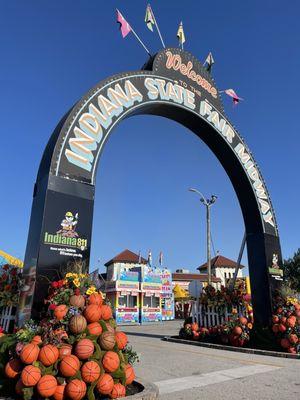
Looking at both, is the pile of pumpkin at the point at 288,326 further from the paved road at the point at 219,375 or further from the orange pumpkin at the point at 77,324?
the orange pumpkin at the point at 77,324

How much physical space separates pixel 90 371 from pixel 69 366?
29cm

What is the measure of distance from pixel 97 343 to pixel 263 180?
9.56 metres

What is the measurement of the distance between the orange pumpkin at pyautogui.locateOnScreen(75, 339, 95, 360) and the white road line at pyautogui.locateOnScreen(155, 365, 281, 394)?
150 cm

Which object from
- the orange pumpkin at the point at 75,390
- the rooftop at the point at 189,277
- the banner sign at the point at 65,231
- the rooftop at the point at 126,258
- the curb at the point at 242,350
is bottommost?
the orange pumpkin at the point at 75,390

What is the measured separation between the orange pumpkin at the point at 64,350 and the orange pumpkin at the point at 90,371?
300 millimetres

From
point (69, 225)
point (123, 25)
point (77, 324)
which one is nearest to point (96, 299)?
point (77, 324)

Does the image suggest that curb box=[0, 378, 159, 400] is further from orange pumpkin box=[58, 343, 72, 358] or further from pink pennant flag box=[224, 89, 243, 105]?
pink pennant flag box=[224, 89, 243, 105]

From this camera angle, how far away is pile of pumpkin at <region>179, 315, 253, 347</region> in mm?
10828

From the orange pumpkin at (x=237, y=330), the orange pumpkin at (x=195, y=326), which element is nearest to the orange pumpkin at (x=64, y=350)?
the orange pumpkin at (x=237, y=330)

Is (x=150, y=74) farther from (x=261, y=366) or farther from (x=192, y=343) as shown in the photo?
(x=192, y=343)

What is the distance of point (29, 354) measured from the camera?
187 inches

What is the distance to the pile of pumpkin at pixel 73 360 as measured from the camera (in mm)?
4582

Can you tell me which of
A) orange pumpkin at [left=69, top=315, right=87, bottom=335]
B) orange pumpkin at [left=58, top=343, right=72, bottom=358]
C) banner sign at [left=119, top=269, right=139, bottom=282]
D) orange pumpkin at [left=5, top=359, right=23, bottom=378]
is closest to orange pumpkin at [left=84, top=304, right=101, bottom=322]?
orange pumpkin at [left=69, top=315, right=87, bottom=335]

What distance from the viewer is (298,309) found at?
10492 mm
